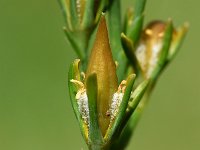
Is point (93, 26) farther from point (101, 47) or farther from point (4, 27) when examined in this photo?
point (4, 27)

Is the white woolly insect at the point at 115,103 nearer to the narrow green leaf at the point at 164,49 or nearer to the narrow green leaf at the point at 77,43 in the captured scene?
the narrow green leaf at the point at 77,43

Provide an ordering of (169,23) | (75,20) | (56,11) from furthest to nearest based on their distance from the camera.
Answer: (56,11) → (169,23) → (75,20)

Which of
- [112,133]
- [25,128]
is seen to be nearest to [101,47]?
[112,133]

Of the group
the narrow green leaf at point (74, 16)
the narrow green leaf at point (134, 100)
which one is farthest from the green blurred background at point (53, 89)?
the narrow green leaf at point (134, 100)

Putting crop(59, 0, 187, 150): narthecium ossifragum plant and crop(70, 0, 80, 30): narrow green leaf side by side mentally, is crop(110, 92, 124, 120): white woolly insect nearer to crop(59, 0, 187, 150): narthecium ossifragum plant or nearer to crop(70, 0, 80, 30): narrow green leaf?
crop(59, 0, 187, 150): narthecium ossifragum plant

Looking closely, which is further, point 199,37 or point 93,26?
point 199,37

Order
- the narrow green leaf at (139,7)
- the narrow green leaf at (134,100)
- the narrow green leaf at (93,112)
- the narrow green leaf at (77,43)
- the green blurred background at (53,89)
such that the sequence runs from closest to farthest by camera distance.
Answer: the narrow green leaf at (93,112) < the narrow green leaf at (134,100) < the narrow green leaf at (77,43) < the narrow green leaf at (139,7) < the green blurred background at (53,89)

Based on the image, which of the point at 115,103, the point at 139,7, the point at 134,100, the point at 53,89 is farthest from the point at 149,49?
the point at 53,89

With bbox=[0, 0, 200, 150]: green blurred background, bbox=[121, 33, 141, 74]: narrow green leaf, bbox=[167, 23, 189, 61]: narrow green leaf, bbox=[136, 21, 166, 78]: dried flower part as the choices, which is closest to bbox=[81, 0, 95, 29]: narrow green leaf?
bbox=[121, 33, 141, 74]: narrow green leaf
